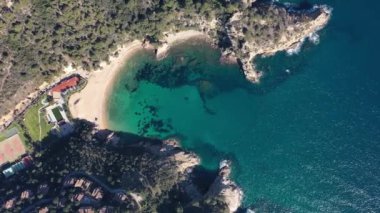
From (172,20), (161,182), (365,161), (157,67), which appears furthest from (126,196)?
(365,161)

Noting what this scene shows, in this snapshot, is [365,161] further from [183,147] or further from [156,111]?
[156,111]

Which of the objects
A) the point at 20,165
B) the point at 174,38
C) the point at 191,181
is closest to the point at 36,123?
the point at 20,165

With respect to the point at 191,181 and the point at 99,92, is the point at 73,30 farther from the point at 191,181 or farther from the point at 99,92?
the point at 191,181

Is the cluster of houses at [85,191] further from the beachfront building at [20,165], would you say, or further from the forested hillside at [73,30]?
the forested hillside at [73,30]

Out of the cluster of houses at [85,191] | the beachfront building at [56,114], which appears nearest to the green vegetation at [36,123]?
the beachfront building at [56,114]

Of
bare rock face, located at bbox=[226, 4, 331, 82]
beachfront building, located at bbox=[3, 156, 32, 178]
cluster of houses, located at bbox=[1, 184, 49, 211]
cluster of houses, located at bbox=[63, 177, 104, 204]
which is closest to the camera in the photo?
cluster of houses, located at bbox=[63, 177, 104, 204]

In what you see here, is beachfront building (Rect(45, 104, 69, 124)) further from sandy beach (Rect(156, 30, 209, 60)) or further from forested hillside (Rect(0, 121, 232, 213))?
sandy beach (Rect(156, 30, 209, 60))

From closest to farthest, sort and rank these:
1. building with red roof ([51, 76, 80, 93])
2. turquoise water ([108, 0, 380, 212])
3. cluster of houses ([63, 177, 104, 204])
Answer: cluster of houses ([63, 177, 104, 204]) < turquoise water ([108, 0, 380, 212]) < building with red roof ([51, 76, 80, 93])

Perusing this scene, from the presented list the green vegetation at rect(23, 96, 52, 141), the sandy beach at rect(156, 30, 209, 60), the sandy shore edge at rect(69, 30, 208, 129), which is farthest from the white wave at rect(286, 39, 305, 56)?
the green vegetation at rect(23, 96, 52, 141)
